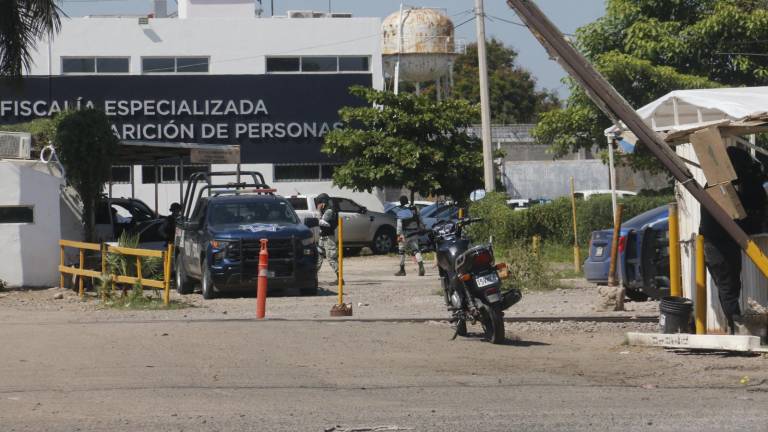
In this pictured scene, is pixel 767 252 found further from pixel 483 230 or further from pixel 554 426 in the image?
pixel 483 230

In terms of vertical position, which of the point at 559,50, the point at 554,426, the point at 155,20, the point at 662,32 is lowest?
the point at 554,426

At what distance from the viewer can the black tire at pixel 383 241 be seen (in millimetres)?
33544

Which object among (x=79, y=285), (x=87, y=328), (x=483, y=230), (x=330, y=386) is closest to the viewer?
(x=330, y=386)

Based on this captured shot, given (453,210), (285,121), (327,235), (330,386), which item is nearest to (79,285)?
(327,235)

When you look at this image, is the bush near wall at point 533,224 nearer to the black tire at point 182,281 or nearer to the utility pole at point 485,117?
the utility pole at point 485,117

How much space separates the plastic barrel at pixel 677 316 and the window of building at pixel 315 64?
31470mm

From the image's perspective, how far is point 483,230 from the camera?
101ft

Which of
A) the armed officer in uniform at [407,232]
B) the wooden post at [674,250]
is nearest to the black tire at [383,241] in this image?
the armed officer in uniform at [407,232]

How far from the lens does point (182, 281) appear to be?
20.9 metres

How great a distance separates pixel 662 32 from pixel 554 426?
2463 cm

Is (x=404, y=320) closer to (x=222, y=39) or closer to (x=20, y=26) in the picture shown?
(x=20, y=26)

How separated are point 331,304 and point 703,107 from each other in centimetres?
763

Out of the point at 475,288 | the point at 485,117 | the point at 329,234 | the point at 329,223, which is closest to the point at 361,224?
the point at 485,117

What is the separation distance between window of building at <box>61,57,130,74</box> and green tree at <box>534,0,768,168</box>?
1701cm
